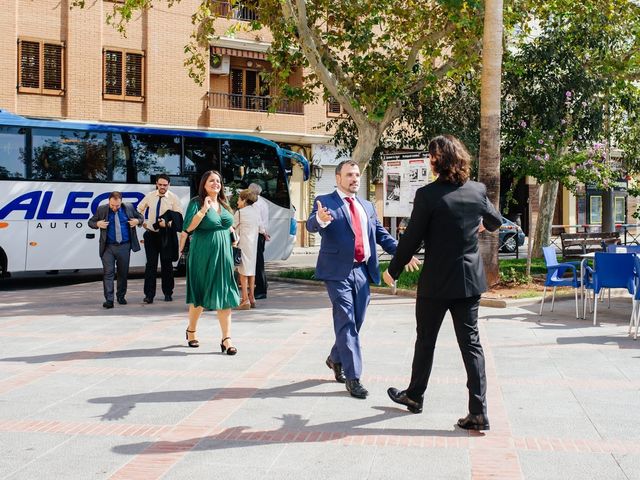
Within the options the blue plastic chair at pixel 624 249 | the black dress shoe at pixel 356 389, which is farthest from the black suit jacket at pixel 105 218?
the blue plastic chair at pixel 624 249

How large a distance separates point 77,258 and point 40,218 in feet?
3.72

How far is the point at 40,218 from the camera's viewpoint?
16.8 m

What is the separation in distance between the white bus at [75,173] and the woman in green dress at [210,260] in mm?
9403

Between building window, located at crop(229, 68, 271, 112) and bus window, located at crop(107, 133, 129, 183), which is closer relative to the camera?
bus window, located at crop(107, 133, 129, 183)

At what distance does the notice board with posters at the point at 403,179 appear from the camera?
1595cm

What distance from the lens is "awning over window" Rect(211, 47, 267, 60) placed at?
1185 inches

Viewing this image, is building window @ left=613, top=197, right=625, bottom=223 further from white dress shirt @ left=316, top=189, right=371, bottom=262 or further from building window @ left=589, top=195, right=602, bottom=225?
white dress shirt @ left=316, top=189, right=371, bottom=262

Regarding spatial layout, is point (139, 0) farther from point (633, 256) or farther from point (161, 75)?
point (161, 75)

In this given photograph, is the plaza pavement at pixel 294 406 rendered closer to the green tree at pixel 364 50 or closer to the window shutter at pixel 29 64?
→ the green tree at pixel 364 50

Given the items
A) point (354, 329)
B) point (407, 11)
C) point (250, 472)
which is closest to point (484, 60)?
point (407, 11)

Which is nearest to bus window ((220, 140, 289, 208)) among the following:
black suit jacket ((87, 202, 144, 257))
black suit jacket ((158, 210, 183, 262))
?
black suit jacket ((158, 210, 183, 262))

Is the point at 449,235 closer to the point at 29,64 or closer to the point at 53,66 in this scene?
the point at 29,64

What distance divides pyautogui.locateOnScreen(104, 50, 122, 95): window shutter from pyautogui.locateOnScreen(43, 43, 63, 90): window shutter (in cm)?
150

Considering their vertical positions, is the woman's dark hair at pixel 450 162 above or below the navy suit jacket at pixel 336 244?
above
